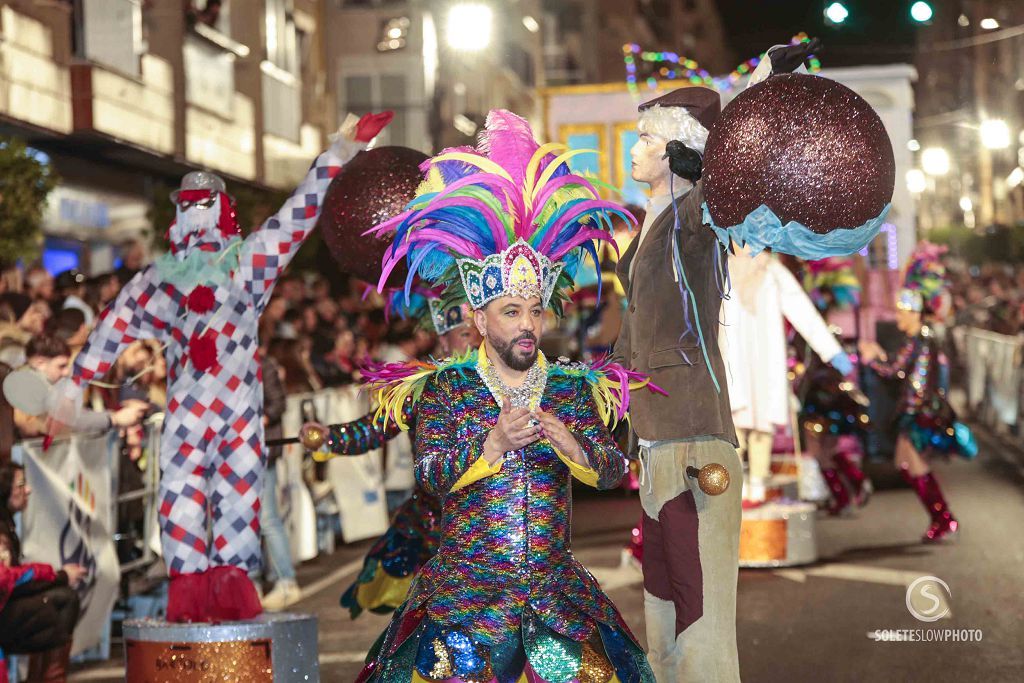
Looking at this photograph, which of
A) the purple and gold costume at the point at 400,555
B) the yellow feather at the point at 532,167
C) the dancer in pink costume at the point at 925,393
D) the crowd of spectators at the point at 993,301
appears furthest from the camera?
the crowd of spectators at the point at 993,301

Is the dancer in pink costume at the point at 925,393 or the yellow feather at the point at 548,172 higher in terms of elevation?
the yellow feather at the point at 548,172

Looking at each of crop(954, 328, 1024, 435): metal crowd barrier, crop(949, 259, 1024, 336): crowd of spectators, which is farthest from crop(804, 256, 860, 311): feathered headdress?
crop(949, 259, 1024, 336): crowd of spectators

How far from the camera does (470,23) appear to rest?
2580 centimetres

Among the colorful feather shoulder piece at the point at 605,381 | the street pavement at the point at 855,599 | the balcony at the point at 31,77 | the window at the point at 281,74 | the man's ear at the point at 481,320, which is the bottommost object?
the street pavement at the point at 855,599

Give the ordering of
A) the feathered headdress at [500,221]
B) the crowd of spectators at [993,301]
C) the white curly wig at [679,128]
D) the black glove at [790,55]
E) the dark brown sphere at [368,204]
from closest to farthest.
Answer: the feathered headdress at [500,221] → the black glove at [790,55] → the white curly wig at [679,128] → the dark brown sphere at [368,204] → the crowd of spectators at [993,301]

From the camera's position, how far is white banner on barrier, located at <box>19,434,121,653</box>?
7965 millimetres

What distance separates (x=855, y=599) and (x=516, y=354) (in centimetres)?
522

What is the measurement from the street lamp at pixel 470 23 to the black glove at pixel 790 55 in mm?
20859

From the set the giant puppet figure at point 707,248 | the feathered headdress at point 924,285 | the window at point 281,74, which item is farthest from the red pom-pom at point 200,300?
the window at point 281,74

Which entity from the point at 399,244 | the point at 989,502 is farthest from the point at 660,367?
the point at 989,502

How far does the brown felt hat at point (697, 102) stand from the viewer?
234 inches

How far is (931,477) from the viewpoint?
37.0 feet

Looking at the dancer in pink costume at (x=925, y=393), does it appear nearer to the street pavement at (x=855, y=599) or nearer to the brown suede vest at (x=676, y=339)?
the street pavement at (x=855, y=599)

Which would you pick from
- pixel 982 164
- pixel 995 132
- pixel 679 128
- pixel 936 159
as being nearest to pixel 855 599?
pixel 679 128
